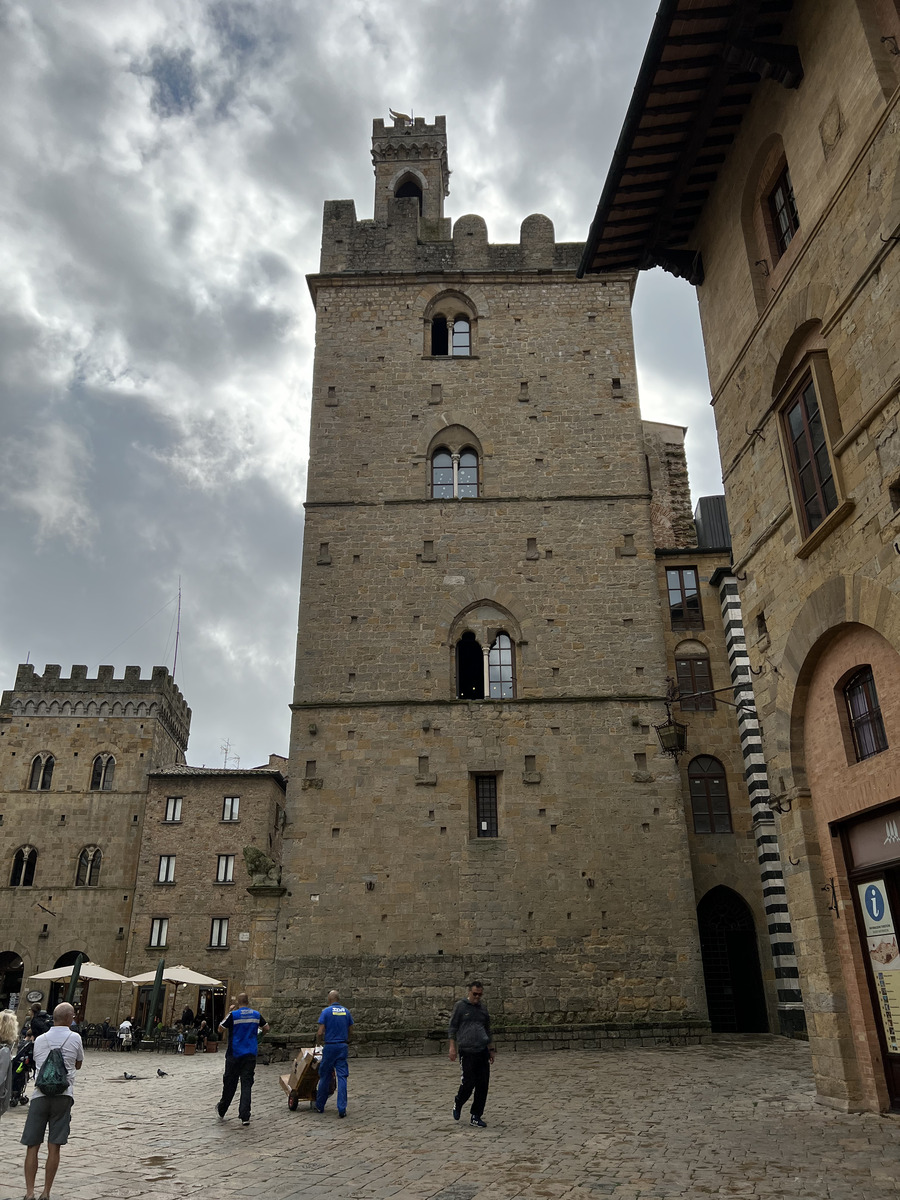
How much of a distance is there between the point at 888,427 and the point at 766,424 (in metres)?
2.70

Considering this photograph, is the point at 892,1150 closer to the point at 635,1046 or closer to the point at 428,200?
the point at 635,1046

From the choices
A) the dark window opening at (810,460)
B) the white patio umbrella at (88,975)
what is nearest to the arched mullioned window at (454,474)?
the dark window opening at (810,460)

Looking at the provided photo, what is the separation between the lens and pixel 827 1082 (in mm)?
8398

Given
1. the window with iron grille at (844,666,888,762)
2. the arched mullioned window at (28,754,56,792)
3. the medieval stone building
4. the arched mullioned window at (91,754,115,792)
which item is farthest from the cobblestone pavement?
the arched mullioned window at (28,754,56,792)

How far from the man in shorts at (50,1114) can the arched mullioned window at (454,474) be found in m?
15.0

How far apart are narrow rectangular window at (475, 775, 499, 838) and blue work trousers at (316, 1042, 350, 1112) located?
767cm

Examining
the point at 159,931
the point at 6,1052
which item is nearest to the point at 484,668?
the point at 6,1052

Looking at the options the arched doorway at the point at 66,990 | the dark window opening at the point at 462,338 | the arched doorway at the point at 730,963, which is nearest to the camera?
the arched doorway at the point at 730,963

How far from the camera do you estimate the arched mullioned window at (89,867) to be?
31.4 metres

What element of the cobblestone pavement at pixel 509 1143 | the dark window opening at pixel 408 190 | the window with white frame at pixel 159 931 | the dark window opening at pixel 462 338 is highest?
the dark window opening at pixel 408 190

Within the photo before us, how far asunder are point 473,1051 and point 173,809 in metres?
26.2

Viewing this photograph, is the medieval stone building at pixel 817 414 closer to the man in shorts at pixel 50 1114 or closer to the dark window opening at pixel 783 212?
the dark window opening at pixel 783 212

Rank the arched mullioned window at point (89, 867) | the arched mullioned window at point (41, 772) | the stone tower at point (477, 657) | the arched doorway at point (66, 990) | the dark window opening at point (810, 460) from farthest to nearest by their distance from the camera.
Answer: the arched mullioned window at point (41, 772) → the arched mullioned window at point (89, 867) → the arched doorway at point (66, 990) → the stone tower at point (477, 657) → the dark window opening at point (810, 460)

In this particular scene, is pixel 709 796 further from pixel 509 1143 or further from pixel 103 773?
pixel 103 773
